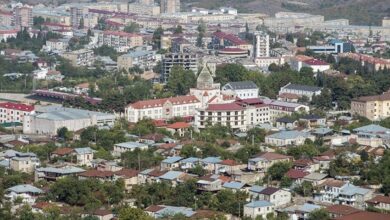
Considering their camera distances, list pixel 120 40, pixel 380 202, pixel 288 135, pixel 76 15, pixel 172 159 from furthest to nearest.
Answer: pixel 76 15
pixel 120 40
pixel 288 135
pixel 172 159
pixel 380 202

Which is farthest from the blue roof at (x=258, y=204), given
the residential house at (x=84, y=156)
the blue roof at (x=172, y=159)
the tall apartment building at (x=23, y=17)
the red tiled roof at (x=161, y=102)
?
the tall apartment building at (x=23, y=17)

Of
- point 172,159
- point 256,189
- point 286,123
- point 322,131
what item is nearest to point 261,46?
point 286,123

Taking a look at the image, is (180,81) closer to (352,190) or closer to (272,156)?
(272,156)

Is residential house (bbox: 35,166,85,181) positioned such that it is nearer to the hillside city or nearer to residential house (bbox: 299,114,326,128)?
the hillside city

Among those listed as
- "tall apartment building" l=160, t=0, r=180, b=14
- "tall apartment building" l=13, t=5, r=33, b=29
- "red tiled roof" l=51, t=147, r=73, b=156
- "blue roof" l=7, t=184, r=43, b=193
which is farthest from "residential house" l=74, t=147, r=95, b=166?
"tall apartment building" l=160, t=0, r=180, b=14

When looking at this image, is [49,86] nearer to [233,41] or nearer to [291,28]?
[233,41]
